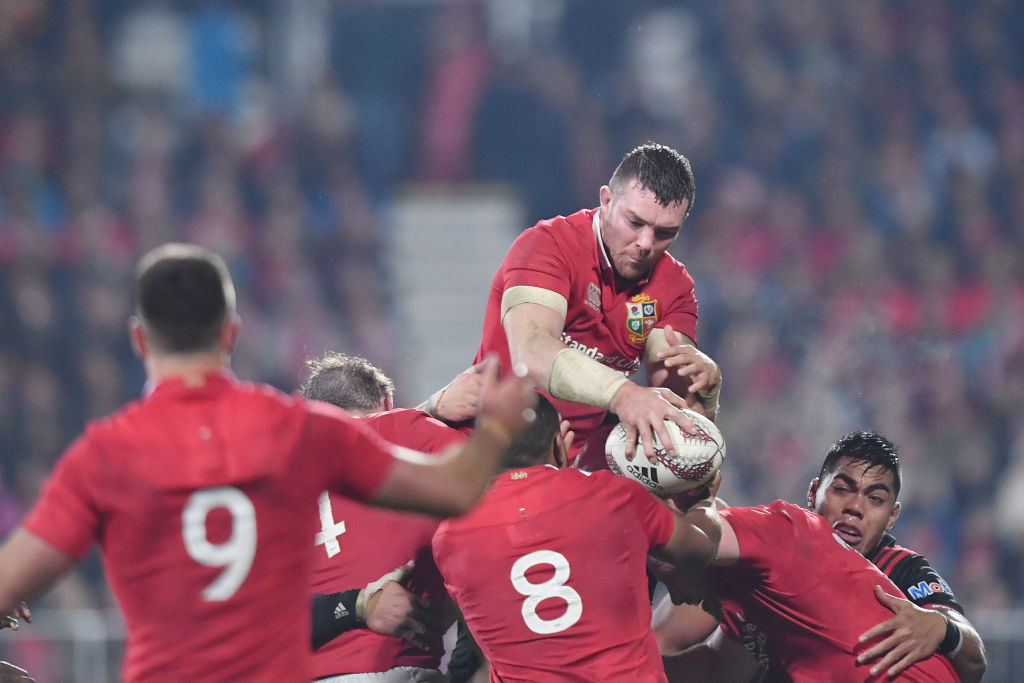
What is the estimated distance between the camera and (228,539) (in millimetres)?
2521

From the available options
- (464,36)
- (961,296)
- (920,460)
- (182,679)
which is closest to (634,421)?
(182,679)

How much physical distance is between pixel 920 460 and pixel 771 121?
3.86 m

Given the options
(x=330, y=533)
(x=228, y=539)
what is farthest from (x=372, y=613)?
(x=228, y=539)

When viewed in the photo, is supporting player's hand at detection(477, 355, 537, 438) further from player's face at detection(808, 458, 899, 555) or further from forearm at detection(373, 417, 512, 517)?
player's face at detection(808, 458, 899, 555)

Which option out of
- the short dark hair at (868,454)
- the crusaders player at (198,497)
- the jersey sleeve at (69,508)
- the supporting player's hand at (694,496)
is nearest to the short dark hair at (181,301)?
the crusaders player at (198,497)

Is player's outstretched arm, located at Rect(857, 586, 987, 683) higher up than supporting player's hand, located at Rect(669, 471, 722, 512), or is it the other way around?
supporting player's hand, located at Rect(669, 471, 722, 512)

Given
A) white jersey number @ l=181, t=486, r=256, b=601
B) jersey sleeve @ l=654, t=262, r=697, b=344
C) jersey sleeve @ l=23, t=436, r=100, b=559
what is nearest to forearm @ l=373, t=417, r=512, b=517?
white jersey number @ l=181, t=486, r=256, b=601

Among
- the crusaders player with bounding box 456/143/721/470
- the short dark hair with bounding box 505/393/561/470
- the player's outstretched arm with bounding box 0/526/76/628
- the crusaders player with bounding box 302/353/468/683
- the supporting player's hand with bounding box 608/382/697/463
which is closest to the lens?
the player's outstretched arm with bounding box 0/526/76/628

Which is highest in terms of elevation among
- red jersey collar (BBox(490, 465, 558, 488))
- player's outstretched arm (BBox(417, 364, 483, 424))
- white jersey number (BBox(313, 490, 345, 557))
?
player's outstretched arm (BBox(417, 364, 483, 424))

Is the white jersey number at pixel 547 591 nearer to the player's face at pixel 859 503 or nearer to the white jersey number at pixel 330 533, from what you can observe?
the white jersey number at pixel 330 533

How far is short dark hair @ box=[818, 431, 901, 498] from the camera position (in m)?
4.52

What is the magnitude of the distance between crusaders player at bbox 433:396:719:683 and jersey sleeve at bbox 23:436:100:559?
4.69 feet

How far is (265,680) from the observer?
2557 millimetres

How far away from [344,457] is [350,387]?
2.22 m
